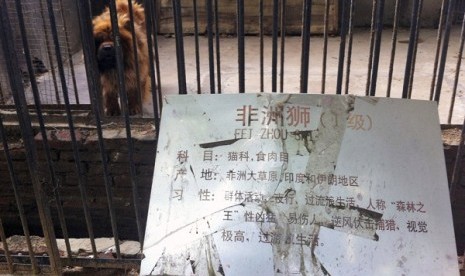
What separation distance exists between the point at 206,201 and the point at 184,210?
89mm

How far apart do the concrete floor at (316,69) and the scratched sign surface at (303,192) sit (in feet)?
9.62

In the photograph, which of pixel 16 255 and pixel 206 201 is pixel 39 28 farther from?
pixel 206 201

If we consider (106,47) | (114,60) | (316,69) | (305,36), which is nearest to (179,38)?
(305,36)

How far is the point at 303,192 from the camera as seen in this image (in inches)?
61.9

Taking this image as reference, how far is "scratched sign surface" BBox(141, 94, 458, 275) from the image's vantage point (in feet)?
4.92

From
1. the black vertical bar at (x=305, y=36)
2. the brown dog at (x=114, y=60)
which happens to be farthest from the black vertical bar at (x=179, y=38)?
the brown dog at (x=114, y=60)

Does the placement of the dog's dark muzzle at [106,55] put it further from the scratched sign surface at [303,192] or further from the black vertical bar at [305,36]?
the scratched sign surface at [303,192]

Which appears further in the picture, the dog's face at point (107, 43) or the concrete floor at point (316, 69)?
the concrete floor at point (316, 69)

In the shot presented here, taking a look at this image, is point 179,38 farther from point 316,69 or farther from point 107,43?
point 316,69

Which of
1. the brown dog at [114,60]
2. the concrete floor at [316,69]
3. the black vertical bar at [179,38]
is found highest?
the black vertical bar at [179,38]

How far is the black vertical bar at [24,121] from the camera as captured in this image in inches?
84.1

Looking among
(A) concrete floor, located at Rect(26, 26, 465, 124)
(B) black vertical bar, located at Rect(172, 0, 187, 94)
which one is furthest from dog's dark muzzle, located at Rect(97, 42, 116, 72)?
(B) black vertical bar, located at Rect(172, 0, 187, 94)

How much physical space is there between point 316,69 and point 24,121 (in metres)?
4.40

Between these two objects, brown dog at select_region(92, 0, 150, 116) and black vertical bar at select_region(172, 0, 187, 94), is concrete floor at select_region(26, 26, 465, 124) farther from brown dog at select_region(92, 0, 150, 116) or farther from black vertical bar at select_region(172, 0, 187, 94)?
black vertical bar at select_region(172, 0, 187, 94)
